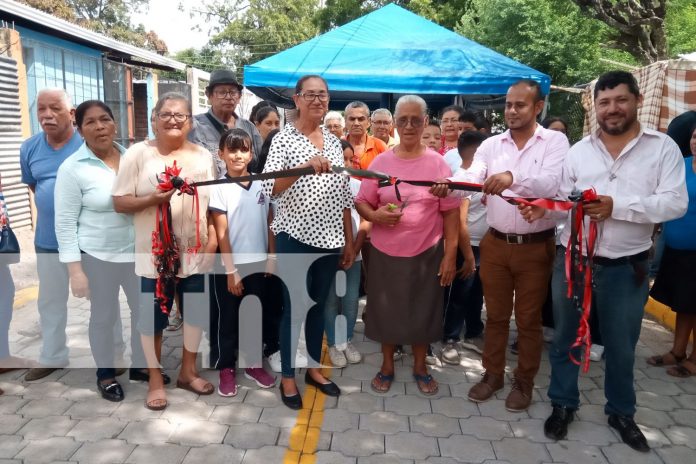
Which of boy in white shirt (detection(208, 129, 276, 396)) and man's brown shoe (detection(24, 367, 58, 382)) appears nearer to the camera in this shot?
boy in white shirt (detection(208, 129, 276, 396))

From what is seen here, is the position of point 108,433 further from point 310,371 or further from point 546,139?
point 546,139

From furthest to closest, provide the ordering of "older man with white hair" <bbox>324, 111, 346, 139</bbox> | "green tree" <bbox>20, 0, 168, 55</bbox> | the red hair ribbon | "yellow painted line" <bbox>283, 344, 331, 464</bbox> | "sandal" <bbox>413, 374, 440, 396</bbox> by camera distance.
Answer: "green tree" <bbox>20, 0, 168, 55</bbox>
"older man with white hair" <bbox>324, 111, 346, 139</bbox>
"sandal" <bbox>413, 374, 440, 396</bbox>
the red hair ribbon
"yellow painted line" <bbox>283, 344, 331, 464</bbox>

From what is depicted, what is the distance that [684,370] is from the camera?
3.93 m

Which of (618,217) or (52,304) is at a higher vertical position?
(618,217)

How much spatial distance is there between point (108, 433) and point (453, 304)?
2614 millimetres

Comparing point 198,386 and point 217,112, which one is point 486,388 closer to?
point 198,386

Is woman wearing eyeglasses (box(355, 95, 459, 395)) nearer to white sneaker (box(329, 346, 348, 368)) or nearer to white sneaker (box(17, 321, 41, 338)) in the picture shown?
white sneaker (box(329, 346, 348, 368))

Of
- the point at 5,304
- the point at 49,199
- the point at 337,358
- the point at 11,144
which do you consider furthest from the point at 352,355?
the point at 11,144

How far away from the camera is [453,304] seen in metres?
4.23

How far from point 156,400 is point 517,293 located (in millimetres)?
2405

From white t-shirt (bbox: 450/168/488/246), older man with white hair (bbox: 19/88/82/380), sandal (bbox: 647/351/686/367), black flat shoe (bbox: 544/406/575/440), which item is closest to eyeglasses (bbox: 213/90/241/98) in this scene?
older man with white hair (bbox: 19/88/82/380)

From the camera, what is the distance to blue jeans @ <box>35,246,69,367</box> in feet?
11.9

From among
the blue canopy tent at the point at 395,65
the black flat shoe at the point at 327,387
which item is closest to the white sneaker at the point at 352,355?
the black flat shoe at the point at 327,387

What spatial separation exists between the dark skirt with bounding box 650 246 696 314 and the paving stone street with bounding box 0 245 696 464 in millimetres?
570
